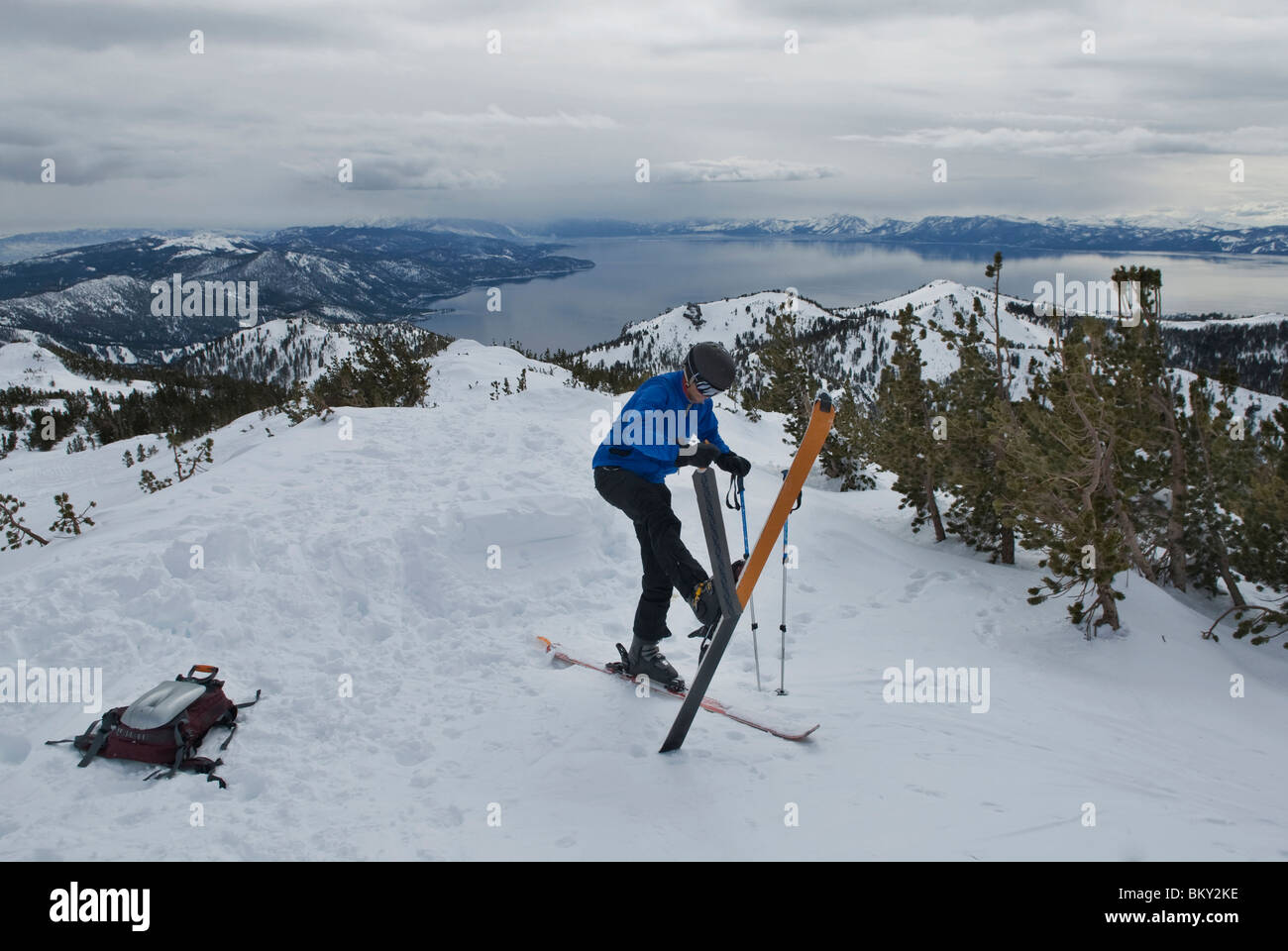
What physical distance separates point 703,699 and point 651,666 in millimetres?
541

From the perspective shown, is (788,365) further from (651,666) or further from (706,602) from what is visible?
(706,602)

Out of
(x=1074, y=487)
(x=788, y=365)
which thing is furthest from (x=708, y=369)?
(x=788, y=365)

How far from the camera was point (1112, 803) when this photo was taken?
14.5 feet

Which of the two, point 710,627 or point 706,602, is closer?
point 706,602

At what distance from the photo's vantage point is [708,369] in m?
5.12

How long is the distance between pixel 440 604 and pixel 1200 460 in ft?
41.5

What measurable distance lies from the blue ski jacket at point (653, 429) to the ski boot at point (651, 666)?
1534 mm

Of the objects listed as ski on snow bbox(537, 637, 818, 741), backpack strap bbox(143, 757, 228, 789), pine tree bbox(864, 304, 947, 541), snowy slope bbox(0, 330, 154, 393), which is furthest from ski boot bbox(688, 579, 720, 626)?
snowy slope bbox(0, 330, 154, 393)

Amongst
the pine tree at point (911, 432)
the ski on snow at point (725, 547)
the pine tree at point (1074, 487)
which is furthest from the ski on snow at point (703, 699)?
the pine tree at point (911, 432)

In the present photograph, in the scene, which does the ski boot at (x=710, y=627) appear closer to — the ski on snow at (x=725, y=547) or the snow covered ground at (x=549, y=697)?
the ski on snow at (x=725, y=547)

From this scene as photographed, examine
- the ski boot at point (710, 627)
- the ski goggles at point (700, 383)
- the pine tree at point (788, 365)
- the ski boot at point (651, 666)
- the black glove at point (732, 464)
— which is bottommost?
the ski boot at point (651, 666)

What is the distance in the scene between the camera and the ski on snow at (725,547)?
4527mm

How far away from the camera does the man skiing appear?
5.12 m
